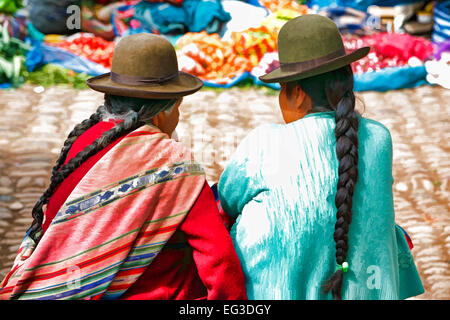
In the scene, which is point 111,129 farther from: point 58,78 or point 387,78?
point 387,78

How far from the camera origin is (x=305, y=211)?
82.4 inches

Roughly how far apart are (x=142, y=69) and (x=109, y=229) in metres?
0.63

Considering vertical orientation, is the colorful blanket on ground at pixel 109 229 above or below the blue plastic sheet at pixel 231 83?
above

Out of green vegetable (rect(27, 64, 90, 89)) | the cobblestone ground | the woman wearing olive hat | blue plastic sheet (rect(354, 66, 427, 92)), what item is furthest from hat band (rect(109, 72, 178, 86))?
blue plastic sheet (rect(354, 66, 427, 92))

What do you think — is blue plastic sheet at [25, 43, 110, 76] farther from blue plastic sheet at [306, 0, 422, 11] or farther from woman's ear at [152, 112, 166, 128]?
woman's ear at [152, 112, 166, 128]

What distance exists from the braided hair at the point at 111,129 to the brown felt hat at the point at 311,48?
19.8 inches

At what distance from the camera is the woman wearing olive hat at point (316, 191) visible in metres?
2.10

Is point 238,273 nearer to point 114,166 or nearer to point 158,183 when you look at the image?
point 158,183

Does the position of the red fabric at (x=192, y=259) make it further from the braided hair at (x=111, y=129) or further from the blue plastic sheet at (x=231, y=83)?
the blue plastic sheet at (x=231, y=83)

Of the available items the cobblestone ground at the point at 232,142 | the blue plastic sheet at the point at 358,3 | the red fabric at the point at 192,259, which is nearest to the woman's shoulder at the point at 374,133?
the red fabric at the point at 192,259

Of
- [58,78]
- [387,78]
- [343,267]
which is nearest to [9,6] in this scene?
[58,78]

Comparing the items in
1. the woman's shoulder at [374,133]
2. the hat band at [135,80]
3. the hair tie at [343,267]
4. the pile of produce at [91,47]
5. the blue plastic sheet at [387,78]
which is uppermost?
the hat band at [135,80]
